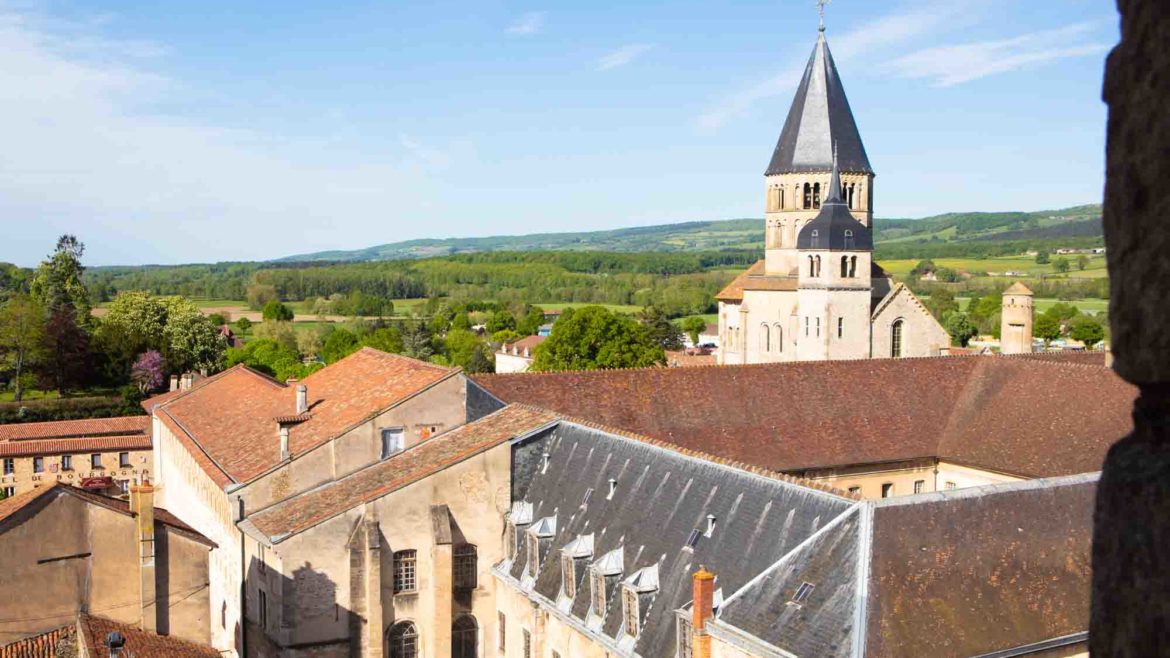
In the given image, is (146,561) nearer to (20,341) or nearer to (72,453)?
(72,453)

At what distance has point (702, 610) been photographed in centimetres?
2114

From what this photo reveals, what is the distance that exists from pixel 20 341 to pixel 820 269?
59078 millimetres

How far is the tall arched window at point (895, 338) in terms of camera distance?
50500 mm

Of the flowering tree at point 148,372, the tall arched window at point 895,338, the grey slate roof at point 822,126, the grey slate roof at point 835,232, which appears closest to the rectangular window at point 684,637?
the grey slate roof at point 835,232

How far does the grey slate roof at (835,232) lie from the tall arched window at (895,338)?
369 centimetres

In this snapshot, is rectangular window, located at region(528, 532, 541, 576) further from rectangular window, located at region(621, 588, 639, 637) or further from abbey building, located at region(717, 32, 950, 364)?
abbey building, located at region(717, 32, 950, 364)

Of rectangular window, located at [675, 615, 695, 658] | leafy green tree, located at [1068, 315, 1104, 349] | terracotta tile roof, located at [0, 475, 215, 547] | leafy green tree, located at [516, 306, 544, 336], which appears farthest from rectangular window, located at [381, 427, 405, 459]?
leafy green tree, located at [516, 306, 544, 336]

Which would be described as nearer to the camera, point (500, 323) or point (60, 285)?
point (60, 285)

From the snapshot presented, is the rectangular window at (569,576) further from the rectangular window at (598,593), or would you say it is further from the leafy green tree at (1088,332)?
the leafy green tree at (1088,332)

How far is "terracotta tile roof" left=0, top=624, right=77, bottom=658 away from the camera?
24.4 meters

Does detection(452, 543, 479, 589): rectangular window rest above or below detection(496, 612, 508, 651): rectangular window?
above

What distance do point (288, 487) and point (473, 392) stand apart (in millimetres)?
6273

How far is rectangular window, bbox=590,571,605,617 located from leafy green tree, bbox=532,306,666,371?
36.0m

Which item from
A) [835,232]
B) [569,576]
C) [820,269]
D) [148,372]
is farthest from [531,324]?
[569,576]
